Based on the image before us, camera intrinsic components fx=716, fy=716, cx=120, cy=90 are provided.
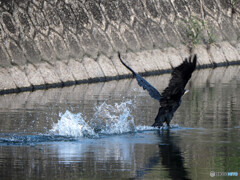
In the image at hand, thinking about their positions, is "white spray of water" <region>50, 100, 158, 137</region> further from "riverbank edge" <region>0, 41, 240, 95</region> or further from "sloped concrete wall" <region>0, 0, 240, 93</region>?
"sloped concrete wall" <region>0, 0, 240, 93</region>

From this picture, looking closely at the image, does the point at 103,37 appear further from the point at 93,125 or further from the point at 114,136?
the point at 114,136

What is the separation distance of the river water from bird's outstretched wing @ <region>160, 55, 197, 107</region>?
1.62 ft

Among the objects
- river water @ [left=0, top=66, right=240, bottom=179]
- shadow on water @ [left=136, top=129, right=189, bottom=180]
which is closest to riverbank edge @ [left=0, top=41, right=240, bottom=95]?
river water @ [left=0, top=66, right=240, bottom=179]

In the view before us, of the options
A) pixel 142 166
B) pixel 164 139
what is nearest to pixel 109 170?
pixel 142 166

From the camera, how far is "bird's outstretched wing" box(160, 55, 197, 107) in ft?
38.9

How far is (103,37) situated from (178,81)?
1049 centimetres

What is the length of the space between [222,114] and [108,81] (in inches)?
303

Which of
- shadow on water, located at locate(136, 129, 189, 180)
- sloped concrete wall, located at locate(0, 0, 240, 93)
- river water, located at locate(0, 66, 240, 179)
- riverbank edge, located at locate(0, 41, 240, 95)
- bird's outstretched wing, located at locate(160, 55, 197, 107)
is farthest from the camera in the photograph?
sloped concrete wall, located at locate(0, 0, 240, 93)

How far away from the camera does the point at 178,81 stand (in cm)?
1215

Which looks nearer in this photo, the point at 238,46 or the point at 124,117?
the point at 124,117

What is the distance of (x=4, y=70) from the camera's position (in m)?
19.0

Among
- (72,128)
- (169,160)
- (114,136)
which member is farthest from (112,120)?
(169,160)

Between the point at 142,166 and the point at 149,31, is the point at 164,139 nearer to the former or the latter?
the point at 142,166

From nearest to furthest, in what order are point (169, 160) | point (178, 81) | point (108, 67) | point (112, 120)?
point (169, 160)
point (178, 81)
point (112, 120)
point (108, 67)
